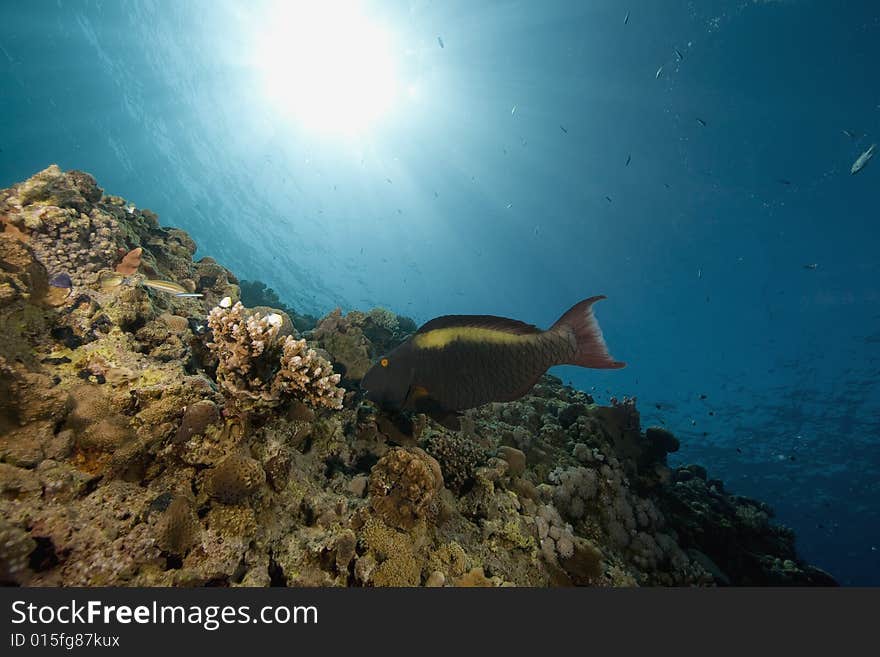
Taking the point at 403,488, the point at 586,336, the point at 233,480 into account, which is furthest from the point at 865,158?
the point at 233,480

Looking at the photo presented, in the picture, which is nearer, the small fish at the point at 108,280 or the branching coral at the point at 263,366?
the branching coral at the point at 263,366

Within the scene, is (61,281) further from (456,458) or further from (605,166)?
(605,166)

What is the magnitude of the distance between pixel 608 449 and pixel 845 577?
62959mm

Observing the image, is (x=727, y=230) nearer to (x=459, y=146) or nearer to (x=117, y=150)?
(x=459, y=146)

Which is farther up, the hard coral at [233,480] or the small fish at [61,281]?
the small fish at [61,281]

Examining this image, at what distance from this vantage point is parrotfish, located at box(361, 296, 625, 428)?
3217 mm

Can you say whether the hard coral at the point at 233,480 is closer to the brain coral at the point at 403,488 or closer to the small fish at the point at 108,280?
the brain coral at the point at 403,488

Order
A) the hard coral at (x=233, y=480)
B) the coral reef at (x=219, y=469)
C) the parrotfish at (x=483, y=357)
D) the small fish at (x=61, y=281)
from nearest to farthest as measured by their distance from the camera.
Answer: the coral reef at (x=219, y=469), the hard coral at (x=233, y=480), the small fish at (x=61, y=281), the parrotfish at (x=483, y=357)

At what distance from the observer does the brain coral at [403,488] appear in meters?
2.66

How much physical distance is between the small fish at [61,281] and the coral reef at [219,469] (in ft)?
0.06

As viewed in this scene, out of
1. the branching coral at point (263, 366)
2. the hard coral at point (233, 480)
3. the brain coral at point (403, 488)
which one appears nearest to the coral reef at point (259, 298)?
the branching coral at point (263, 366)

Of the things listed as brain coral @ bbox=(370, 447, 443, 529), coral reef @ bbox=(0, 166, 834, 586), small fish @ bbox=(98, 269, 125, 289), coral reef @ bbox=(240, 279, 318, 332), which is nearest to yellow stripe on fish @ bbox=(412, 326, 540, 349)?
coral reef @ bbox=(0, 166, 834, 586)

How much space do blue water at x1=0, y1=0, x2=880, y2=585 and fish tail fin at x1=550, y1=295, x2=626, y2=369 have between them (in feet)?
81.7

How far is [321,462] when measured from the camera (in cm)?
312
